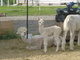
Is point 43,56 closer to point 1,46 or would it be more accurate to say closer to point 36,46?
point 36,46

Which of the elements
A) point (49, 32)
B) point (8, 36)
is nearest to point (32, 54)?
point (49, 32)

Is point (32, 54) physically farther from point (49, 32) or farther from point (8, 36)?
point (8, 36)

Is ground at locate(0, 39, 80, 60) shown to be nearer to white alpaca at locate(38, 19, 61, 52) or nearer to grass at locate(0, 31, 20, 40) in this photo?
white alpaca at locate(38, 19, 61, 52)

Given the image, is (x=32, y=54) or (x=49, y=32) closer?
(x=32, y=54)

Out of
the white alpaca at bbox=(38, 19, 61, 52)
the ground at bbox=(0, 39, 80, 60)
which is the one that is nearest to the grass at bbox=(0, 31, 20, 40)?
the ground at bbox=(0, 39, 80, 60)

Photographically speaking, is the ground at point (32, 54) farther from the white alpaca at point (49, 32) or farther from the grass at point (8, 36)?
the grass at point (8, 36)

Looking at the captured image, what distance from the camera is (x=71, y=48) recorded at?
328 inches

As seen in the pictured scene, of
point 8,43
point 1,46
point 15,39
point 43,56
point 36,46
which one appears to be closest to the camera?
point 43,56

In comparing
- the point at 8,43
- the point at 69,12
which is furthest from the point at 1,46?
the point at 69,12

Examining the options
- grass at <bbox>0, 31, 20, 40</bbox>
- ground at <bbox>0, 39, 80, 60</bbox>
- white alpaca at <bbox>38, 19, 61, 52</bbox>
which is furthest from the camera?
grass at <bbox>0, 31, 20, 40</bbox>

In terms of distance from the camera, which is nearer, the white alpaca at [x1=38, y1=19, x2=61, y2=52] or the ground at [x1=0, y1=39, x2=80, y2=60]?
the ground at [x1=0, y1=39, x2=80, y2=60]

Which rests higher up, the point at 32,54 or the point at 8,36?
the point at 8,36

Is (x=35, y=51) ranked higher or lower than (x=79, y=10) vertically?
lower

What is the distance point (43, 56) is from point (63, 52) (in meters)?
0.86
